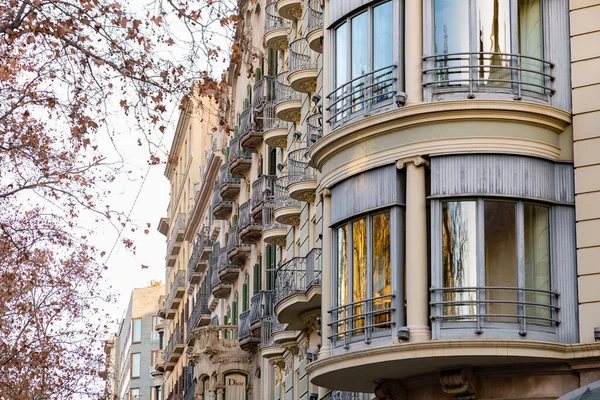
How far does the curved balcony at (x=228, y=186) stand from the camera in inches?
1934

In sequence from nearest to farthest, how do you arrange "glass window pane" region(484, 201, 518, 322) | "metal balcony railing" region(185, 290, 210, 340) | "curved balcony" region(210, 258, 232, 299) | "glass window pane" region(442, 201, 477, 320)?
"glass window pane" region(442, 201, 477, 320)
"glass window pane" region(484, 201, 518, 322)
"curved balcony" region(210, 258, 232, 299)
"metal balcony railing" region(185, 290, 210, 340)

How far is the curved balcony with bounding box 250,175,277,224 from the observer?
3972 cm

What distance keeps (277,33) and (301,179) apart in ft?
24.4

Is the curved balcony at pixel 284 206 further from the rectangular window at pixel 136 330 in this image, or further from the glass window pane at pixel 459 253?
the rectangular window at pixel 136 330

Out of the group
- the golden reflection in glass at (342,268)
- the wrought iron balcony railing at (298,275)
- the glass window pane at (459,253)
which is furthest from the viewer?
the wrought iron balcony railing at (298,275)

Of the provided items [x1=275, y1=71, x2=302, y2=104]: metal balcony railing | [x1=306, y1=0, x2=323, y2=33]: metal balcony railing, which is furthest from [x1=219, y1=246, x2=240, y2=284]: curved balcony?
[x1=306, y1=0, x2=323, y2=33]: metal balcony railing

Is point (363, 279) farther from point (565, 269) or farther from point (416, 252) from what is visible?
point (565, 269)

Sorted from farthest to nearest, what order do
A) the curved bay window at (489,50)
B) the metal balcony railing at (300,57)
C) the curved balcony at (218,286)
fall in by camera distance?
the curved balcony at (218,286)
the metal balcony railing at (300,57)
the curved bay window at (489,50)

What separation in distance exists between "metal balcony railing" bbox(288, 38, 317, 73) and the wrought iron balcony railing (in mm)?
4976

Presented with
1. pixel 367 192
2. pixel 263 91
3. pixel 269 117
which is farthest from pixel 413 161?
pixel 263 91

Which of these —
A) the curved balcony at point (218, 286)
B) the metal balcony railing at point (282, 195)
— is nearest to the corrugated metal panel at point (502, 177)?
the metal balcony railing at point (282, 195)

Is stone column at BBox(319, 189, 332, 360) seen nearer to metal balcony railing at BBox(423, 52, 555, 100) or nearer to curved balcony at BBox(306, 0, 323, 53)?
metal balcony railing at BBox(423, 52, 555, 100)

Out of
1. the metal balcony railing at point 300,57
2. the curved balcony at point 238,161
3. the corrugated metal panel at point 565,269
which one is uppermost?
the curved balcony at point 238,161

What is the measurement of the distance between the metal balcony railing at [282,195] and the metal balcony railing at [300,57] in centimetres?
304
